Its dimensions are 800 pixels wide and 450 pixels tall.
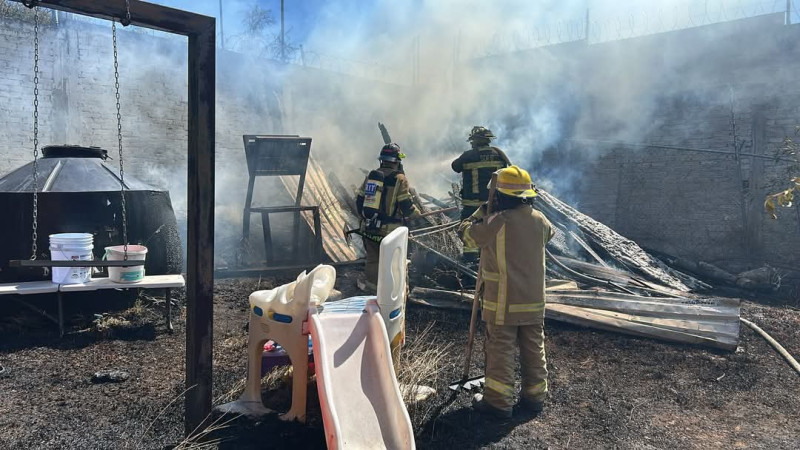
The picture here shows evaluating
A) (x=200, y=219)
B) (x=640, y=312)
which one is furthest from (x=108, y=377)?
(x=640, y=312)

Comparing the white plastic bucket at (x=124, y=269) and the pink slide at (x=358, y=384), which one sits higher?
the white plastic bucket at (x=124, y=269)

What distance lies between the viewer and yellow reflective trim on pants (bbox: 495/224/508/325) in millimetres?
4191

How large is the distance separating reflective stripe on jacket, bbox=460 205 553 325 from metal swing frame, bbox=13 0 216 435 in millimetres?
2096

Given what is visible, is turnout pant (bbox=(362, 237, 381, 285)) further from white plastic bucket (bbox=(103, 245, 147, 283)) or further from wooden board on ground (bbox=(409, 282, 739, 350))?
white plastic bucket (bbox=(103, 245, 147, 283))

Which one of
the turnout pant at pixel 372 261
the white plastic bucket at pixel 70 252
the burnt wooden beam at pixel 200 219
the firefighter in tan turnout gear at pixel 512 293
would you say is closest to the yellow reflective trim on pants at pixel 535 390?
the firefighter in tan turnout gear at pixel 512 293

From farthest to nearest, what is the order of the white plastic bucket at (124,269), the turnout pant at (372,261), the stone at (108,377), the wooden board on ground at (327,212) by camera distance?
the wooden board on ground at (327,212) → the turnout pant at (372,261) → the white plastic bucket at (124,269) → the stone at (108,377)

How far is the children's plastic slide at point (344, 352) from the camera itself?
3.19 meters

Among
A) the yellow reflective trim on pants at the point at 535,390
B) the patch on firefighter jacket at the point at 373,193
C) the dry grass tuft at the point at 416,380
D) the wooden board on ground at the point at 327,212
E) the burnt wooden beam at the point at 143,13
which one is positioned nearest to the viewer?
the burnt wooden beam at the point at 143,13

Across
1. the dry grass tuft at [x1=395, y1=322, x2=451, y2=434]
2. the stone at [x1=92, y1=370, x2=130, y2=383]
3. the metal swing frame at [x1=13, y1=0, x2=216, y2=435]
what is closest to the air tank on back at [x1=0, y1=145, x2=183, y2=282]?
the stone at [x1=92, y1=370, x2=130, y2=383]

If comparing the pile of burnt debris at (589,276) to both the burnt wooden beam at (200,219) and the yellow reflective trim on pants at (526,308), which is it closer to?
the yellow reflective trim on pants at (526,308)

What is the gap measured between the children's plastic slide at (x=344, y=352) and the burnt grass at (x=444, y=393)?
0.51 metres

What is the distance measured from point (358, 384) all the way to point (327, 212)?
7659 millimetres

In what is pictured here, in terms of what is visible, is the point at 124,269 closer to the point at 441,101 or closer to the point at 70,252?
the point at 70,252

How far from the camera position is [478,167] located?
7844 millimetres
